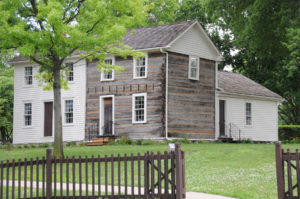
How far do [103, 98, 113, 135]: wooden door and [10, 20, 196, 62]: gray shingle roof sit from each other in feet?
12.7

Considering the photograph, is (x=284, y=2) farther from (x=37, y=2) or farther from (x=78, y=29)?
(x=37, y=2)

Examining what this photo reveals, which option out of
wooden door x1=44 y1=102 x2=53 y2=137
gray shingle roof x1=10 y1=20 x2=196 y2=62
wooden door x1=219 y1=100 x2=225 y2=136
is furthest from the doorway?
wooden door x1=219 y1=100 x2=225 y2=136

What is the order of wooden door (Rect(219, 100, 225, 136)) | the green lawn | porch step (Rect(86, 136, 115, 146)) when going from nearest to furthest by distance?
the green lawn → porch step (Rect(86, 136, 115, 146)) → wooden door (Rect(219, 100, 225, 136))

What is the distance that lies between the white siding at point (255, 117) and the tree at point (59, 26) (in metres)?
13.8

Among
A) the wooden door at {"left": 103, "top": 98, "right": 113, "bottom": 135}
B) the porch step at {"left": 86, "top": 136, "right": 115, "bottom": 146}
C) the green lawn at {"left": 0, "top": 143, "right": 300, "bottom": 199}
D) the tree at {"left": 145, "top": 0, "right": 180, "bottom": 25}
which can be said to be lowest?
the green lawn at {"left": 0, "top": 143, "right": 300, "bottom": 199}

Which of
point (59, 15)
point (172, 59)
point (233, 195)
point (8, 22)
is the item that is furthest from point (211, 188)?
point (172, 59)

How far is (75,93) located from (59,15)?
14.6 metres

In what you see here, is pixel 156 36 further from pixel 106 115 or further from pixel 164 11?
pixel 164 11

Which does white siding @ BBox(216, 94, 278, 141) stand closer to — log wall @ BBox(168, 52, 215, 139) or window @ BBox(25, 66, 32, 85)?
log wall @ BBox(168, 52, 215, 139)

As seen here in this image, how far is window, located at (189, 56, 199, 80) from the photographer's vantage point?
3198cm

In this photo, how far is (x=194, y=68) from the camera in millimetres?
32344

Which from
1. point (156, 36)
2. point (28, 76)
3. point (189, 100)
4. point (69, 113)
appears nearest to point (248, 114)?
point (189, 100)

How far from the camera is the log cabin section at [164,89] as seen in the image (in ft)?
99.0

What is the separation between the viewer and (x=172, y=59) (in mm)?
30688
